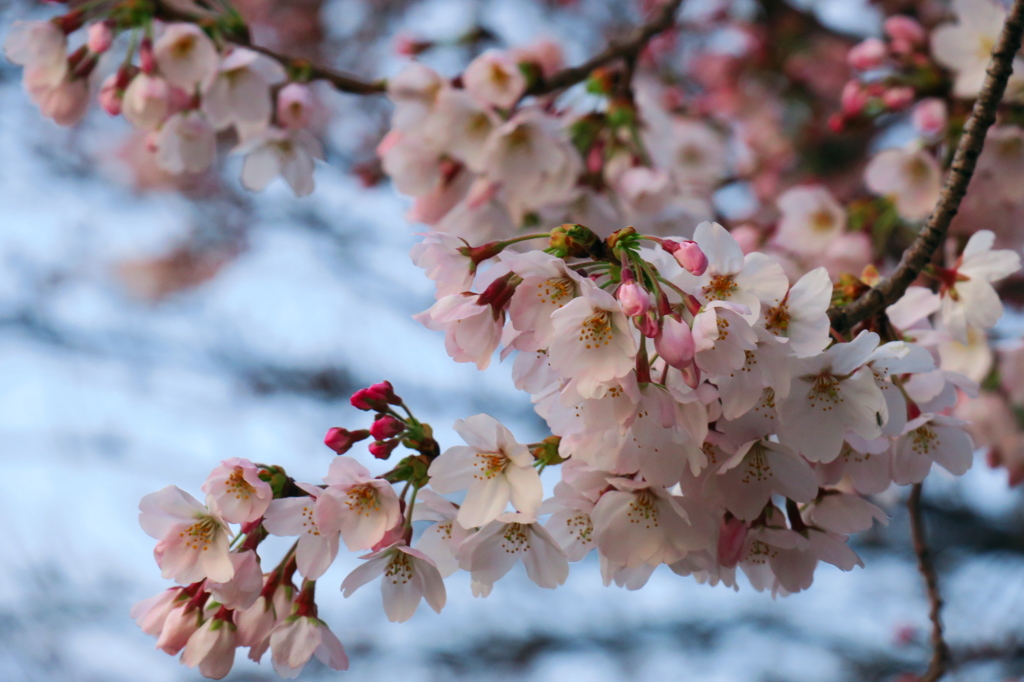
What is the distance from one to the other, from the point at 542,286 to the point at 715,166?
2074 mm

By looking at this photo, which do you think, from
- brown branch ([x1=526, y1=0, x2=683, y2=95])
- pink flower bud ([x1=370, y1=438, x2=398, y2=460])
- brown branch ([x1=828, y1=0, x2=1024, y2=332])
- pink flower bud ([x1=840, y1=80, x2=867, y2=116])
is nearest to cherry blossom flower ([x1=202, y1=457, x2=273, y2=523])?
pink flower bud ([x1=370, y1=438, x2=398, y2=460])

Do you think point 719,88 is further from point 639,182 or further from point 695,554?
point 695,554

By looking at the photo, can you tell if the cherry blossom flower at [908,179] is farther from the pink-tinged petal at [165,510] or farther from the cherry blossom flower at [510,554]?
the pink-tinged petal at [165,510]

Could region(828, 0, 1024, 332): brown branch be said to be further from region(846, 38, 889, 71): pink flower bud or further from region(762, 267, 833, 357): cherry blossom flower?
region(846, 38, 889, 71): pink flower bud

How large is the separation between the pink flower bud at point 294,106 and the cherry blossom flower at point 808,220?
1.24 metres

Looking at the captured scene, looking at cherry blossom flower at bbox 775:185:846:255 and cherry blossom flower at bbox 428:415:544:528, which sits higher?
cherry blossom flower at bbox 428:415:544:528

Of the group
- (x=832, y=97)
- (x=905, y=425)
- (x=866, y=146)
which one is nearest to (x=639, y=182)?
(x=905, y=425)

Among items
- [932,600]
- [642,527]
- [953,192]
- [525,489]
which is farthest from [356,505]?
[932,600]

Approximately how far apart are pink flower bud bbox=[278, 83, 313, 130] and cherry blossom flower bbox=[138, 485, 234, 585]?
100cm

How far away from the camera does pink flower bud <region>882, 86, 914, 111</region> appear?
1924 mm

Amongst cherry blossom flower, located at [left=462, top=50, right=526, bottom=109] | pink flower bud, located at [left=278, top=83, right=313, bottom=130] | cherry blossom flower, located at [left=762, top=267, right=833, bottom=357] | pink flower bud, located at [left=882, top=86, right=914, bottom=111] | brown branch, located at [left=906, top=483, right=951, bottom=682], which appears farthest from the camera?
pink flower bud, located at [left=882, top=86, right=914, bottom=111]

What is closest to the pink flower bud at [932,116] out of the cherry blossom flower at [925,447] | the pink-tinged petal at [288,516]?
the cherry blossom flower at [925,447]

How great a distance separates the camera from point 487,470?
90 centimetres

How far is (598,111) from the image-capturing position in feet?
6.40
